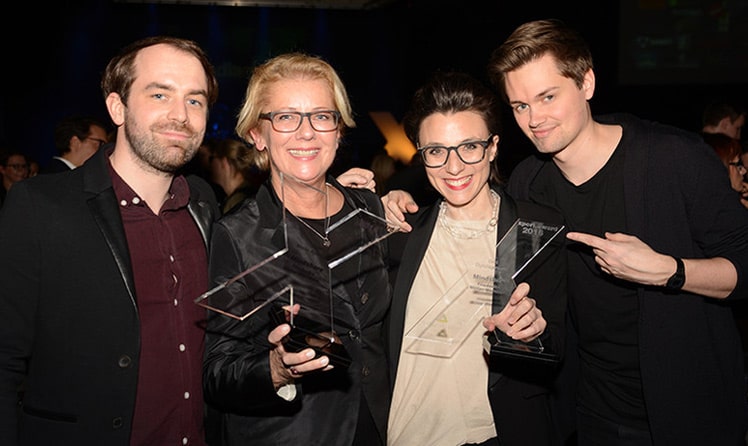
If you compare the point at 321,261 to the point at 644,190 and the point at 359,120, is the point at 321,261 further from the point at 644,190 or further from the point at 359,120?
the point at 359,120

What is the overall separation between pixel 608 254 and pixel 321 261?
1.01m

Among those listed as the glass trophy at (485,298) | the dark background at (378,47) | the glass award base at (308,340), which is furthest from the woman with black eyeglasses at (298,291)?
the dark background at (378,47)

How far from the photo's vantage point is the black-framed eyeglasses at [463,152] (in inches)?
89.8

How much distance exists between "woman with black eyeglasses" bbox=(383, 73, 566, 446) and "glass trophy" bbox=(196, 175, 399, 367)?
37 centimetres

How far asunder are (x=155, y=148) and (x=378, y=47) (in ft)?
42.2

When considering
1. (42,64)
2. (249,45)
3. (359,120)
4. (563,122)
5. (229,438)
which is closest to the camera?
(229,438)

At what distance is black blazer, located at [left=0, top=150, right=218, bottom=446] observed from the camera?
71.7 inches

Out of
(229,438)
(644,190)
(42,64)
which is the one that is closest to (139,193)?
(229,438)

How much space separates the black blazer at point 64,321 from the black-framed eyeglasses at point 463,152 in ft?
3.81

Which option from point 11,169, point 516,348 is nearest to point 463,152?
point 516,348

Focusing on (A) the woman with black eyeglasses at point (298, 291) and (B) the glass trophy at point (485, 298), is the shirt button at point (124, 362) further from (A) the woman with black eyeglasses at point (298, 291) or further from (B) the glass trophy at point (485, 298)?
(B) the glass trophy at point (485, 298)

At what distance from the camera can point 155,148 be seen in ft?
6.73

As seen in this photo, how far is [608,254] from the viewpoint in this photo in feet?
6.84

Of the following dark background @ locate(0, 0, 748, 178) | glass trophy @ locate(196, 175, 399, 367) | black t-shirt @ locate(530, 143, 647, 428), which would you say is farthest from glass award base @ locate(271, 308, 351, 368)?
dark background @ locate(0, 0, 748, 178)
